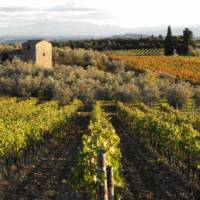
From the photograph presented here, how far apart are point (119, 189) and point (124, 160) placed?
629 centimetres

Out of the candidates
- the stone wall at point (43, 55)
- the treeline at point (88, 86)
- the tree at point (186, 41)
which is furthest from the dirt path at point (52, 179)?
the tree at point (186, 41)

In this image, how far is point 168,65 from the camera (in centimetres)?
7925

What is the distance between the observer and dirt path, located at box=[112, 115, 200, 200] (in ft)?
58.4

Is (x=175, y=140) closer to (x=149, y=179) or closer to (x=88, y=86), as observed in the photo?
(x=149, y=179)

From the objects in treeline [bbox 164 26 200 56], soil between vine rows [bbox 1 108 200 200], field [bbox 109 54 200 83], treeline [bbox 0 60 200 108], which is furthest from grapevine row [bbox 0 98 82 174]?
treeline [bbox 164 26 200 56]

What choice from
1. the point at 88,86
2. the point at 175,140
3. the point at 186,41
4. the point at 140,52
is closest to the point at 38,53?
the point at 88,86

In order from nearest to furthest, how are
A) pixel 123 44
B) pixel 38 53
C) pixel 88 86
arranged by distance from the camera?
pixel 88 86, pixel 38 53, pixel 123 44

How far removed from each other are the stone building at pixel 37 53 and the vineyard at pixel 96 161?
47.1m

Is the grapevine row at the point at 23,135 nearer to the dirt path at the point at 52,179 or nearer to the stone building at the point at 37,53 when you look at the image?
the dirt path at the point at 52,179

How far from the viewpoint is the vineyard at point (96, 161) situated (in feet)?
48.8

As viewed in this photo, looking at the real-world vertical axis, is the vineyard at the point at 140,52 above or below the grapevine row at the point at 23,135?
below

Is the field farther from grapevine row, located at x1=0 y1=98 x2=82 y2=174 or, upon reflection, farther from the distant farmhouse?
grapevine row, located at x1=0 y1=98 x2=82 y2=174

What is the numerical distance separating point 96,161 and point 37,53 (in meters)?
68.6

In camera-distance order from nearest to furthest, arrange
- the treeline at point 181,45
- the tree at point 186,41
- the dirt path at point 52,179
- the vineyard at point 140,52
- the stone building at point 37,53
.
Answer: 1. the dirt path at point 52,179
2. the stone building at point 37,53
3. the treeline at point 181,45
4. the tree at point 186,41
5. the vineyard at point 140,52
